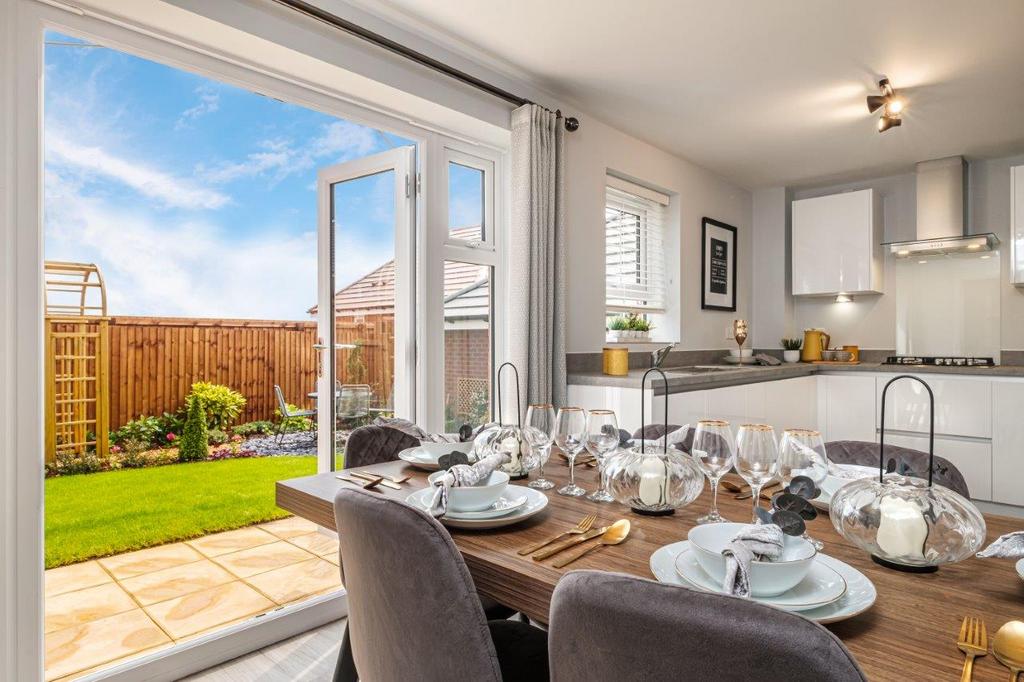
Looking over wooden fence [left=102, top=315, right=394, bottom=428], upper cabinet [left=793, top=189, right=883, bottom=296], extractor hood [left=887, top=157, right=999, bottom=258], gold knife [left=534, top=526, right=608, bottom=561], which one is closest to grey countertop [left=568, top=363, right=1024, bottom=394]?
upper cabinet [left=793, top=189, right=883, bottom=296]

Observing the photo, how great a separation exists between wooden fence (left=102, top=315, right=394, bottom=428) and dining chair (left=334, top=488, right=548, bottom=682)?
18.0 feet

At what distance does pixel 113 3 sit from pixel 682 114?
2731 millimetres

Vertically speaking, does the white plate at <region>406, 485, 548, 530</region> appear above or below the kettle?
below

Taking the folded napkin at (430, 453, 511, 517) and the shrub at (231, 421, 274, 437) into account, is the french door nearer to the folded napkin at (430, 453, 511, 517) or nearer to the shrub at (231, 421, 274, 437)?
the folded napkin at (430, 453, 511, 517)

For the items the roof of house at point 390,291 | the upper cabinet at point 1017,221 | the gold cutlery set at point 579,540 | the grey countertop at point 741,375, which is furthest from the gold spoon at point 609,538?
the upper cabinet at point 1017,221

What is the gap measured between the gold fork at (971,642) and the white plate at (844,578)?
0.10 metres

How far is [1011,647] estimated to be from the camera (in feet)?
2.16

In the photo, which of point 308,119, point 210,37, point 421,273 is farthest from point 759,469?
point 308,119

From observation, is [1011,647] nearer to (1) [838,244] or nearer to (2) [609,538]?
(2) [609,538]

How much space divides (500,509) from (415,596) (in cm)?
38

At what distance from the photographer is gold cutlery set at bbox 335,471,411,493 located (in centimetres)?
148

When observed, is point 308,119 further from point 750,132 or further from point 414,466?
point 414,466

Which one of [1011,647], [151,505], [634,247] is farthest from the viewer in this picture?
[151,505]

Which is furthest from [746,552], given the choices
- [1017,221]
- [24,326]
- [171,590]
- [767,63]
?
[1017,221]
